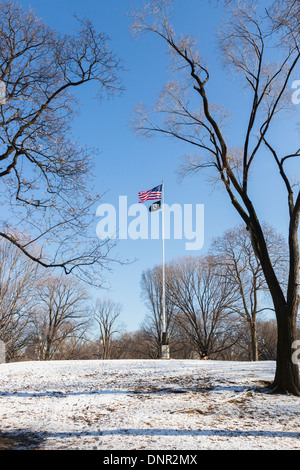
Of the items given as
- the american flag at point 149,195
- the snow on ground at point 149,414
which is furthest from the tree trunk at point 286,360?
the american flag at point 149,195

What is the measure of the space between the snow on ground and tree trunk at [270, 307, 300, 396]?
0.38 meters

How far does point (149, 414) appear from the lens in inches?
223

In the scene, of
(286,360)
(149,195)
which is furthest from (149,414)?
(149,195)

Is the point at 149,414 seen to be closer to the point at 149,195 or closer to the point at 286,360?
the point at 286,360

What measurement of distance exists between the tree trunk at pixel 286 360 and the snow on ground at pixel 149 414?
15.0 inches

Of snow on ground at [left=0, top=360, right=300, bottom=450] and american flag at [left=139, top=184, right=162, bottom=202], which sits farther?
american flag at [left=139, top=184, right=162, bottom=202]

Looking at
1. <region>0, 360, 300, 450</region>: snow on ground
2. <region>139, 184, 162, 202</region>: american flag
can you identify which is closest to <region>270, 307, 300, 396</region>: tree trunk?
<region>0, 360, 300, 450</region>: snow on ground

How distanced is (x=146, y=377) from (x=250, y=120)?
776cm

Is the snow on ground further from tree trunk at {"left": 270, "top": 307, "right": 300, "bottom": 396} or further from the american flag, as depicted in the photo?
the american flag

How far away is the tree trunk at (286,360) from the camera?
7266mm

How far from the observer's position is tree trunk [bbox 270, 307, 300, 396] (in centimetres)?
727

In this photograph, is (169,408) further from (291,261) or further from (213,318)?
(213,318)
